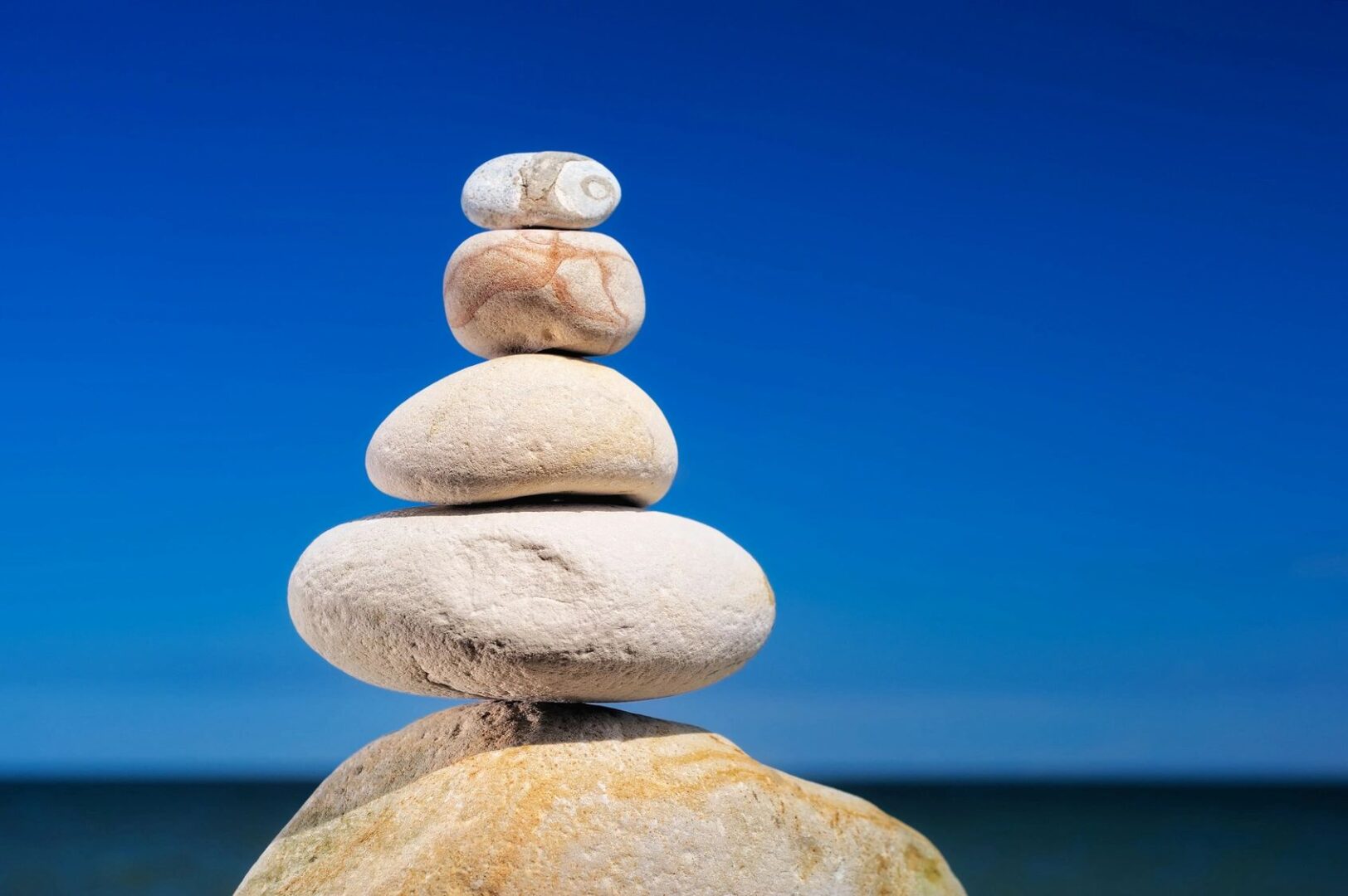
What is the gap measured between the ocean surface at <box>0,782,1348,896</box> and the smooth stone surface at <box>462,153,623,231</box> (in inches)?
387

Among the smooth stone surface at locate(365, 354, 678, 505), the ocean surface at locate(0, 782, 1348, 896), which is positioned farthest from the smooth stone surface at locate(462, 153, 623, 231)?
the ocean surface at locate(0, 782, 1348, 896)

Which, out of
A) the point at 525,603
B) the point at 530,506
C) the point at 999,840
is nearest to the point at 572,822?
the point at 525,603

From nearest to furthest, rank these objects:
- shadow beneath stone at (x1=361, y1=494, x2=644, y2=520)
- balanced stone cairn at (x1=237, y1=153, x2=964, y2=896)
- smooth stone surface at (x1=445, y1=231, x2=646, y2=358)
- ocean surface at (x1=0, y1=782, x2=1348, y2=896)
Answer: balanced stone cairn at (x1=237, y1=153, x2=964, y2=896) < shadow beneath stone at (x1=361, y1=494, x2=644, y2=520) < smooth stone surface at (x1=445, y1=231, x2=646, y2=358) < ocean surface at (x1=0, y1=782, x2=1348, y2=896)

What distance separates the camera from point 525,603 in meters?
8.22

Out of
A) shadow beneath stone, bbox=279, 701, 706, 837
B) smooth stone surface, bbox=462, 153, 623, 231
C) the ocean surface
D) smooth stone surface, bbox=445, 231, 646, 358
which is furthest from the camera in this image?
the ocean surface

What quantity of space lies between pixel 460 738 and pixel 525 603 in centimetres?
110

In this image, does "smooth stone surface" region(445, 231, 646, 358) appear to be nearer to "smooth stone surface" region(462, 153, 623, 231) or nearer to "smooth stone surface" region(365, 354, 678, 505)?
"smooth stone surface" region(462, 153, 623, 231)

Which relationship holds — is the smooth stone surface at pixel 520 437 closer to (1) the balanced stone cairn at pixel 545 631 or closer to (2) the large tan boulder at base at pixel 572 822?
(1) the balanced stone cairn at pixel 545 631

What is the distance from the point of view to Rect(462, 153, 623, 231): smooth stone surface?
9.35 metres

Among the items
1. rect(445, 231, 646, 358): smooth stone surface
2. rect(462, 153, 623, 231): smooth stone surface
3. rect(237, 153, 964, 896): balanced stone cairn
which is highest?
rect(462, 153, 623, 231): smooth stone surface

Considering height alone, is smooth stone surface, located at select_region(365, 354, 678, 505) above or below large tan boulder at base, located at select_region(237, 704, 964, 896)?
above

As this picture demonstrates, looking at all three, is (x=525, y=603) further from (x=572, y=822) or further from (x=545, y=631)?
(x=572, y=822)

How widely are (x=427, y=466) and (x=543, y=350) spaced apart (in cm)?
115

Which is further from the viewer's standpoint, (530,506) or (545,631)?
(530,506)
